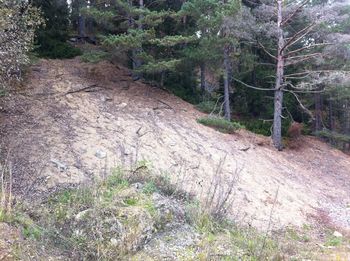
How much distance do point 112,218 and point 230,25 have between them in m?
9.55

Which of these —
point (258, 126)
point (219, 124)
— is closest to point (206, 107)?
point (219, 124)

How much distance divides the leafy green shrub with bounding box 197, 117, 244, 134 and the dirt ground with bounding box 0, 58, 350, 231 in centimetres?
34

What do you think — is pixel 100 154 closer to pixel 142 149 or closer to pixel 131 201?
pixel 142 149

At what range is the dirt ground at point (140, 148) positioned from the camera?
7785mm

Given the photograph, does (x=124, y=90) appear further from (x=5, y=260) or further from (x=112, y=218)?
(x=5, y=260)

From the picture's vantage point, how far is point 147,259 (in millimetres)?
4727

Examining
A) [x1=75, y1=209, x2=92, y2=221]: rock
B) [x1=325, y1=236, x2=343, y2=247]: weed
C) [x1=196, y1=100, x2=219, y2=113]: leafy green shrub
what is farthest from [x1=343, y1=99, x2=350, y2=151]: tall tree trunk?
[x1=75, y1=209, x2=92, y2=221]: rock

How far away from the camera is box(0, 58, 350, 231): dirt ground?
779cm

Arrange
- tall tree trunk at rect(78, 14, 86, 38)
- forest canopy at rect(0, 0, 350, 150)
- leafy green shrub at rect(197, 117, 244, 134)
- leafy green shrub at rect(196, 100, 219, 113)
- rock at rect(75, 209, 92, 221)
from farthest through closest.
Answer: tall tree trunk at rect(78, 14, 86, 38), leafy green shrub at rect(196, 100, 219, 113), leafy green shrub at rect(197, 117, 244, 134), forest canopy at rect(0, 0, 350, 150), rock at rect(75, 209, 92, 221)

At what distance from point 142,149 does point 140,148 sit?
0.06m

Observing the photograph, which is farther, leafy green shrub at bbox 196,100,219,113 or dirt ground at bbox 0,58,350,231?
leafy green shrub at bbox 196,100,219,113

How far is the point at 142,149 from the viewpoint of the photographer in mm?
9539

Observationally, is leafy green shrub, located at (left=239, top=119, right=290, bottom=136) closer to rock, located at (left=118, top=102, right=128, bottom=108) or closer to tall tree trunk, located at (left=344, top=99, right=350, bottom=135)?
rock, located at (left=118, top=102, right=128, bottom=108)

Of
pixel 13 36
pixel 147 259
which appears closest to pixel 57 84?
pixel 13 36
